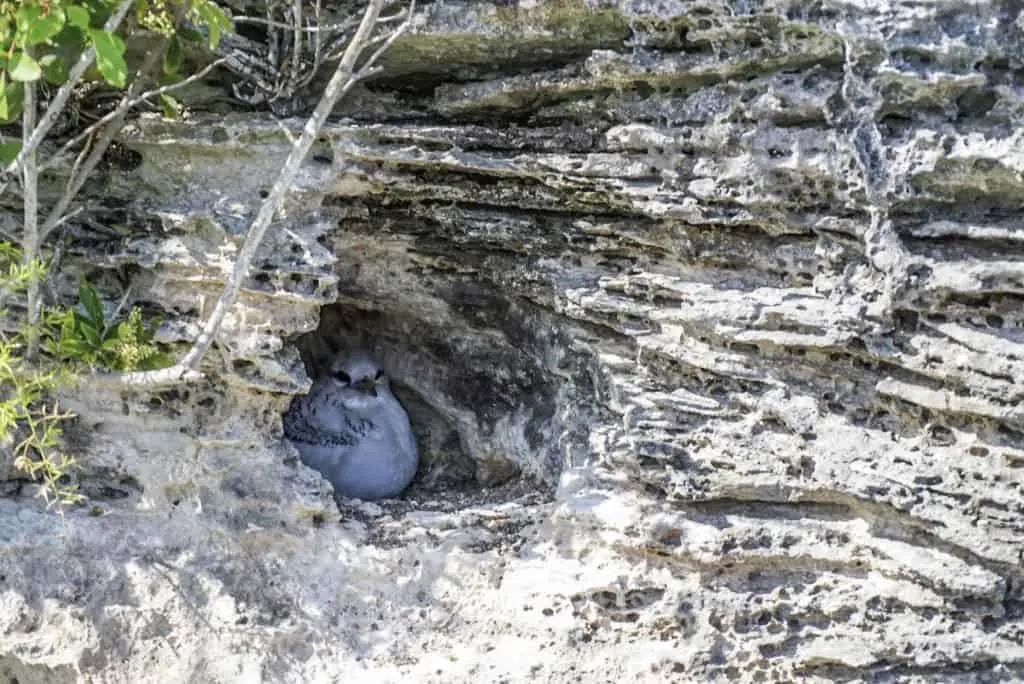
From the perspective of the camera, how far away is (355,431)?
3523mm

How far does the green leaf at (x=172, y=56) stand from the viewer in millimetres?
2934

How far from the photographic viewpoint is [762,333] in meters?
2.80

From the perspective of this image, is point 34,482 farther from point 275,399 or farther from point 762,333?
point 762,333

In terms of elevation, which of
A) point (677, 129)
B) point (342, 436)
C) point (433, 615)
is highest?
A: point (677, 129)

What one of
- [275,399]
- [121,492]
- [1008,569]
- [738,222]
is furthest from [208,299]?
[1008,569]

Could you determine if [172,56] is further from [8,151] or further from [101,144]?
[8,151]

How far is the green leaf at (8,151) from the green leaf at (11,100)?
0.06 metres

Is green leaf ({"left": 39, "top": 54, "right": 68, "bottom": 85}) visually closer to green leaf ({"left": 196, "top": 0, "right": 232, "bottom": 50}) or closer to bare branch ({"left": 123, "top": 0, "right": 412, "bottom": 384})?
green leaf ({"left": 196, "top": 0, "right": 232, "bottom": 50})

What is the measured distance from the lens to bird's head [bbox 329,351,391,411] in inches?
141

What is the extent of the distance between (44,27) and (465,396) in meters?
1.68

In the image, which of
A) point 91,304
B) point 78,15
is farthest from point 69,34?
point 91,304

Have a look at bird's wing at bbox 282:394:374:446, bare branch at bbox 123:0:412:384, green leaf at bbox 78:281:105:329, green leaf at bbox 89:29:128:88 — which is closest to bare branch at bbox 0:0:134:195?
green leaf at bbox 89:29:128:88

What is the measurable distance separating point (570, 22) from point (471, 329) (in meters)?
0.99

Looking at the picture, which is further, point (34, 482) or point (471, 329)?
point (471, 329)
